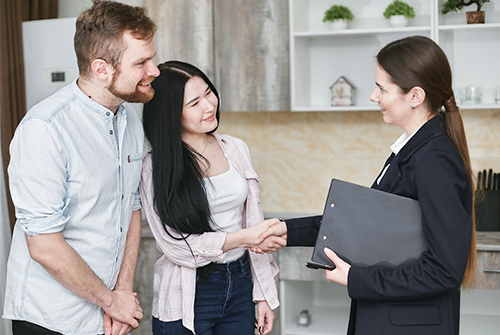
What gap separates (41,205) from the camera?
1.50 m

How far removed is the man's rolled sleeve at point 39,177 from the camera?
1502mm

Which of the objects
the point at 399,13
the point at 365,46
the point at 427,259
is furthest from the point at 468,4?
the point at 427,259

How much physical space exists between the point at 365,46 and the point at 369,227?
1.84 metres

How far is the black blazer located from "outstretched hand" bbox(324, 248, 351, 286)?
25 millimetres

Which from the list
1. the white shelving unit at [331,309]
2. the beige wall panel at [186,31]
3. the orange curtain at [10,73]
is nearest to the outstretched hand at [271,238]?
the white shelving unit at [331,309]

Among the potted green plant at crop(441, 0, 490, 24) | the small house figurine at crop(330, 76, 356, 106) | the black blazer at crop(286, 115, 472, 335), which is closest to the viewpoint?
the black blazer at crop(286, 115, 472, 335)

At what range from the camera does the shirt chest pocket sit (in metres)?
1.75

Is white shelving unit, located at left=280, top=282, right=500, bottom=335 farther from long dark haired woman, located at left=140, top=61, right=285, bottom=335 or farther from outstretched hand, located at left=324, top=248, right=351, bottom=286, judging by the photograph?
outstretched hand, located at left=324, top=248, right=351, bottom=286

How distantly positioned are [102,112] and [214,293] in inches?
27.5

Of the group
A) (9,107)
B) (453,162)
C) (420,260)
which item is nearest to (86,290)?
(420,260)

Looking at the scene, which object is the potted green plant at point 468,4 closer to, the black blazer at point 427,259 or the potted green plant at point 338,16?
the potted green plant at point 338,16

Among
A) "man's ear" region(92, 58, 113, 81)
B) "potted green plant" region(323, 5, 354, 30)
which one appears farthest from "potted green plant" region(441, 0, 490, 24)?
"man's ear" region(92, 58, 113, 81)

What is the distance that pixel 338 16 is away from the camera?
3.09m

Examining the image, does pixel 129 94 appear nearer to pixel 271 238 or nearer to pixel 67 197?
pixel 67 197
